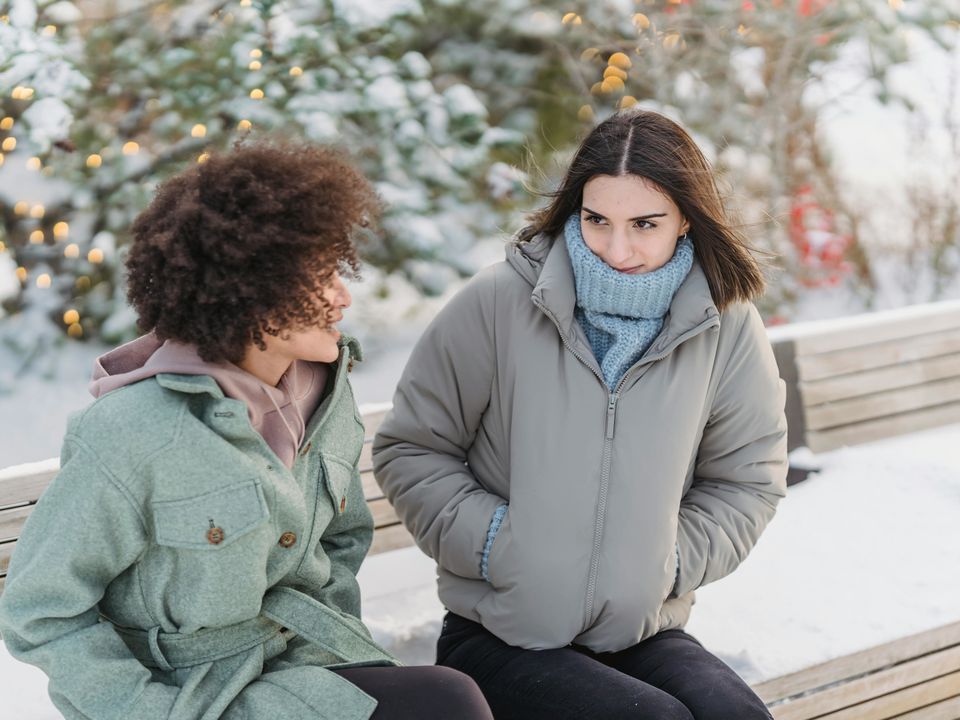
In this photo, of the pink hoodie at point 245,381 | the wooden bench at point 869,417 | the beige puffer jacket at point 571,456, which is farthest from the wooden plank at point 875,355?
the pink hoodie at point 245,381

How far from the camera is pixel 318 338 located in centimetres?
164

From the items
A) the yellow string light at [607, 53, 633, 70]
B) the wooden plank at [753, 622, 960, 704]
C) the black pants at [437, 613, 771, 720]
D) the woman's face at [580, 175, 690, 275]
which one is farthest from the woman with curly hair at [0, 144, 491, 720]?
the yellow string light at [607, 53, 633, 70]

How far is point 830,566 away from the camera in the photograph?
2.75 metres

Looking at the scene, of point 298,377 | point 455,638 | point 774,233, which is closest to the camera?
point 298,377

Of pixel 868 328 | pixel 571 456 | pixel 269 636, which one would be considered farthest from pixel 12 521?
pixel 868 328

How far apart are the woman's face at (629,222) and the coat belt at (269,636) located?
0.81 metres

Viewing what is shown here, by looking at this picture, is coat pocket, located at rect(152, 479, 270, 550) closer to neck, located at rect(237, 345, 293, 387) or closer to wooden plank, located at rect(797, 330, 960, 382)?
neck, located at rect(237, 345, 293, 387)

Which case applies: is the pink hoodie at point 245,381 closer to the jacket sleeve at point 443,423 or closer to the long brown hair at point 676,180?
the jacket sleeve at point 443,423

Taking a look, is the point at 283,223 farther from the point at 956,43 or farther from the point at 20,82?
the point at 956,43

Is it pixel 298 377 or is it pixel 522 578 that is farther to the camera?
pixel 522 578

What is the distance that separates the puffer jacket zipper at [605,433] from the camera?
1.92 metres

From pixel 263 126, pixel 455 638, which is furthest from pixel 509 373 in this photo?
pixel 263 126

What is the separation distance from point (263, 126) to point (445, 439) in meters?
1.83

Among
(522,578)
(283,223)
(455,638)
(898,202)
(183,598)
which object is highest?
(283,223)
